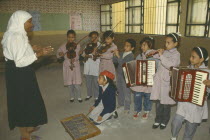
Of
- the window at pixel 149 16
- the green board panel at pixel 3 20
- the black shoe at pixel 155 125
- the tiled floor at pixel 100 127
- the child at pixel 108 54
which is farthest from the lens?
the green board panel at pixel 3 20

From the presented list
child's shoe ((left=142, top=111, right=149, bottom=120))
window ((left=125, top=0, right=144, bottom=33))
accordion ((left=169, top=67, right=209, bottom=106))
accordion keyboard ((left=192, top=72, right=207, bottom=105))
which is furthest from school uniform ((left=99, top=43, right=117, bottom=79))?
window ((left=125, top=0, right=144, bottom=33))

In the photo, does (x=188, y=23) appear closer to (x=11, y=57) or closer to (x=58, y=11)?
(x=11, y=57)

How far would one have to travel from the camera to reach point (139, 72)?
2.93 m

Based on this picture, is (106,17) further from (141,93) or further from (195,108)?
(195,108)

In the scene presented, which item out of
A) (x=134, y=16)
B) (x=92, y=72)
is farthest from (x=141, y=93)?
(x=134, y=16)

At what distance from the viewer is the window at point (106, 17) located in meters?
9.42

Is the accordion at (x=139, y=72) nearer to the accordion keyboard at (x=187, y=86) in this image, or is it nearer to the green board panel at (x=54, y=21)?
the accordion keyboard at (x=187, y=86)

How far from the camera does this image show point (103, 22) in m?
10.0

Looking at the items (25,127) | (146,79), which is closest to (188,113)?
(146,79)

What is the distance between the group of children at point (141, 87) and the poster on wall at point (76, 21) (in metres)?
5.85

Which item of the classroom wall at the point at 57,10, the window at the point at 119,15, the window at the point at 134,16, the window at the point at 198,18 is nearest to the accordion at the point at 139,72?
the window at the point at 198,18

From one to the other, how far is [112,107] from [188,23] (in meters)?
3.73

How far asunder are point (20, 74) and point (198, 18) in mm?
4824

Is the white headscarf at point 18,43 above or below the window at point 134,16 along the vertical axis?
below
